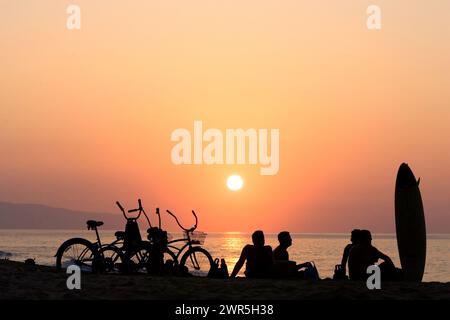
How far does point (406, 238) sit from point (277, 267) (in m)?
3.13

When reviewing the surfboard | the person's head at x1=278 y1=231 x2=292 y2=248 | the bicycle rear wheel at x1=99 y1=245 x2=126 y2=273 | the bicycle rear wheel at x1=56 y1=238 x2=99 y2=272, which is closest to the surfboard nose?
the surfboard

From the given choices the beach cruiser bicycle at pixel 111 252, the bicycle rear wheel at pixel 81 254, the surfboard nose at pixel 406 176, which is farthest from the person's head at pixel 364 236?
the bicycle rear wheel at pixel 81 254

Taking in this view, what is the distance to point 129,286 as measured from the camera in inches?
495

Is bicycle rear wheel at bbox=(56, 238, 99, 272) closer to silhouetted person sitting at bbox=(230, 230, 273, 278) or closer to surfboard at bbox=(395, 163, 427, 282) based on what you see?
silhouetted person sitting at bbox=(230, 230, 273, 278)

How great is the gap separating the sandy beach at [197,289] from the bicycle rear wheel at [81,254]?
7.21ft

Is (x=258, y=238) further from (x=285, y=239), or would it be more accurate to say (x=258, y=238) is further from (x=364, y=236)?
(x=364, y=236)

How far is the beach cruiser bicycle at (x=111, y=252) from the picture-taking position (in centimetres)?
1595

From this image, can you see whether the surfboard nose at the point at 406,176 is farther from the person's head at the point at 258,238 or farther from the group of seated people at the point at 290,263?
the person's head at the point at 258,238

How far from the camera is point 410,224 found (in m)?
16.7

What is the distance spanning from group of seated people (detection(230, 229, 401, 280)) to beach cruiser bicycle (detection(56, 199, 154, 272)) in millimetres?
2007

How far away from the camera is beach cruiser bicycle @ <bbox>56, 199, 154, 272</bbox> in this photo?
15.9 m

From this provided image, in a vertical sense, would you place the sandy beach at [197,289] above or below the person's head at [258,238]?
below
